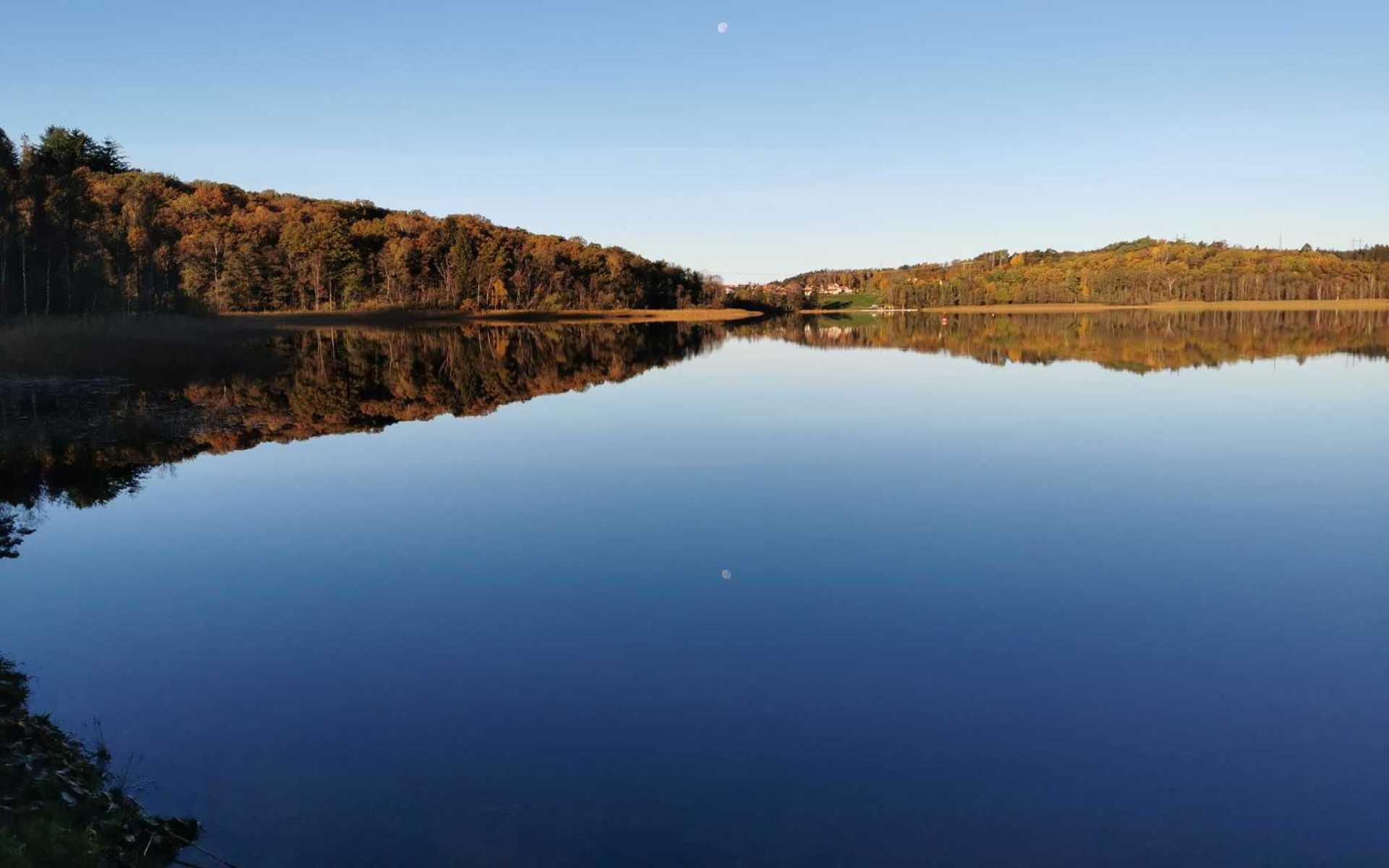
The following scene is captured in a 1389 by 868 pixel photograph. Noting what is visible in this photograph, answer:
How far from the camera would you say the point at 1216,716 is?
7965 millimetres

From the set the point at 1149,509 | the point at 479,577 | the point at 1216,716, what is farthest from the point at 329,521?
the point at 1149,509

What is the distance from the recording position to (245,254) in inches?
4176

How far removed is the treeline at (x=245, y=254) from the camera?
53.8 meters

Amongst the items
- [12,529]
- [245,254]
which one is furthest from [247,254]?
[12,529]

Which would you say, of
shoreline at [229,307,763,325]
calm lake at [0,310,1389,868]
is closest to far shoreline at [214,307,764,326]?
shoreline at [229,307,763,325]

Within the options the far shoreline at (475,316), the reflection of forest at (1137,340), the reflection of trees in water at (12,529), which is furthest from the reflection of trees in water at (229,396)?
the far shoreline at (475,316)

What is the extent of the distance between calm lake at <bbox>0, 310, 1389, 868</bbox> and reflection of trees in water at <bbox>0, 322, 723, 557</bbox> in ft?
1.01

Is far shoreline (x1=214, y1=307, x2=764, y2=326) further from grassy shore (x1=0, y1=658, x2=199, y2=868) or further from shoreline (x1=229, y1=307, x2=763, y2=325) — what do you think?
grassy shore (x1=0, y1=658, x2=199, y2=868)

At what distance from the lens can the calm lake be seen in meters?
6.50

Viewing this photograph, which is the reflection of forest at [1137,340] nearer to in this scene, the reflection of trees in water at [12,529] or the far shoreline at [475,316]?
the far shoreline at [475,316]

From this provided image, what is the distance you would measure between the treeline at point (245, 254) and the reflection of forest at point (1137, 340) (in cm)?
4714

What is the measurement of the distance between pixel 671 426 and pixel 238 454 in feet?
37.3

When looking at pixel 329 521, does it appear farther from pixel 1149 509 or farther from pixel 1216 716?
pixel 1149 509

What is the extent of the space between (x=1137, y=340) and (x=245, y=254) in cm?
9742
